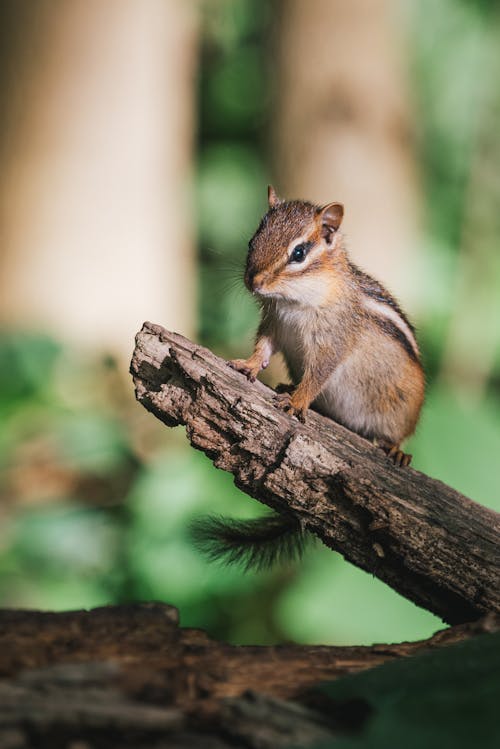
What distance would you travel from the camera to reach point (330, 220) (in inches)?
99.7

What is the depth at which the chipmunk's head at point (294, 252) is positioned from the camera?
7.54ft

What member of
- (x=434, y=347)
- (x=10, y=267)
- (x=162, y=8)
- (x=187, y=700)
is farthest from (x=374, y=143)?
(x=187, y=700)

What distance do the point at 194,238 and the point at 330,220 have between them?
264 centimetres

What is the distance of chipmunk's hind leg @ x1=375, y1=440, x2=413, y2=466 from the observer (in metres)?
2.18

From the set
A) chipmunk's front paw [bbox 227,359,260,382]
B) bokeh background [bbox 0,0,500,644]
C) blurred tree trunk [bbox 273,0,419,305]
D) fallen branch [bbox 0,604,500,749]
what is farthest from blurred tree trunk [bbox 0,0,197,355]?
fallen branch [bbox 0,604,500,749]

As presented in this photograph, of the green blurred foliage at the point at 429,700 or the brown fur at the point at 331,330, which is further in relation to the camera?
the brown fur at the point at 331,330

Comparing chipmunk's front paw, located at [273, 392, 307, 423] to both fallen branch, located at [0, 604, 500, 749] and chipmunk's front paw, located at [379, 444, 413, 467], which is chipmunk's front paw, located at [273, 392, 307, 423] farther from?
fallen branch, located at [0, 604, 500, 749]

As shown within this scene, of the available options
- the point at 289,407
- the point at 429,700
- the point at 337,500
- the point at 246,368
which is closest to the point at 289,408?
the point at 289,407

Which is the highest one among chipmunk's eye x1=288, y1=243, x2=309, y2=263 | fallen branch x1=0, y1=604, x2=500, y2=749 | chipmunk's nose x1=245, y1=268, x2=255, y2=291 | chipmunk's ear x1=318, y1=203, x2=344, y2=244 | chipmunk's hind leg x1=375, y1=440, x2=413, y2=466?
chipmunk's ear x1=318, y1=203, x2=344, y2=244

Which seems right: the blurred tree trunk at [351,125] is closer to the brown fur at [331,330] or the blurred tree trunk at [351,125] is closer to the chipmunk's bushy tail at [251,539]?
the brown fur at [331,330]

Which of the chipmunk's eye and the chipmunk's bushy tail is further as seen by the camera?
the chipmunk's eye

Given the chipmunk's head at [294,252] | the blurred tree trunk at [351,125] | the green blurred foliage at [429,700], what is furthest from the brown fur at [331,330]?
the blurred tree trunk at [351,125]

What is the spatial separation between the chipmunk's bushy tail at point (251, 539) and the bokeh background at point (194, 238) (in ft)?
2.36

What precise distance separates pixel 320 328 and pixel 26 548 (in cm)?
143
